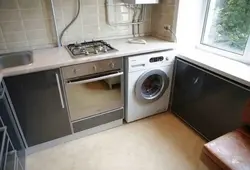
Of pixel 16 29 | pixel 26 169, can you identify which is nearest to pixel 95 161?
pixel 26 169

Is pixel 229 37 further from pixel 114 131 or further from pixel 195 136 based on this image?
pixel 114 131

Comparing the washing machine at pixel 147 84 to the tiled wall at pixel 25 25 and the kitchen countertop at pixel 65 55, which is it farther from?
the tiled wall at pixel 25 25

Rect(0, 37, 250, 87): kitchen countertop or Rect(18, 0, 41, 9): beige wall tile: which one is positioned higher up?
Rect(18, 0, 41, 9): beige wall tile

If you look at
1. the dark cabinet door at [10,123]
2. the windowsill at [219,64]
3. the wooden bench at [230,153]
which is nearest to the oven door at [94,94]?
the dark cabinet door at [10,123]

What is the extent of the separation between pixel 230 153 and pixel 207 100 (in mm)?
658

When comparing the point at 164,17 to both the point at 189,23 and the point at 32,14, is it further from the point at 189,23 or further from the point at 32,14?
the point at 32,14

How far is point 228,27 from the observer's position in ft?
6.41

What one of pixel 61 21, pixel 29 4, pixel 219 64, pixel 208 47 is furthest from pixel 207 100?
pixel 29 4

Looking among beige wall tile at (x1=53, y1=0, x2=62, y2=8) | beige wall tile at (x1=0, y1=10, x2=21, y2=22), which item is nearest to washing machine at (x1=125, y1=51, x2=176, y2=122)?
beige wall tile at (x1=53, y1=0, x2=62, y2=8)

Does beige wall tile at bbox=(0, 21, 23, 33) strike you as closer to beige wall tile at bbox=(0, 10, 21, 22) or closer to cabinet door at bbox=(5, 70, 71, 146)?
beige wall tile at bbox=(0, 10, 21, 22)

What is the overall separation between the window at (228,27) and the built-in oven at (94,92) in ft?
3.93

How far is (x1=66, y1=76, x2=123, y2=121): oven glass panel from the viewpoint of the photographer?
168cm

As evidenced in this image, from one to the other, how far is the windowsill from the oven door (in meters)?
0.77

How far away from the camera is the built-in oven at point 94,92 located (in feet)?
5.31
